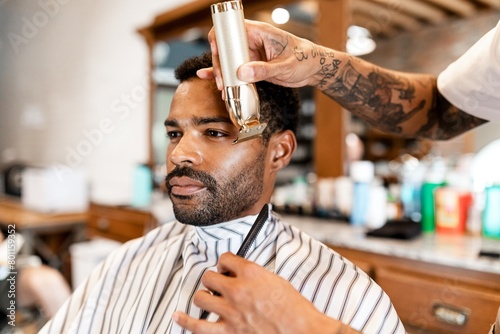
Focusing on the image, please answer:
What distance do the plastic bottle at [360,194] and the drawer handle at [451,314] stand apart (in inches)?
25.9

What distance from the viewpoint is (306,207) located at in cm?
210

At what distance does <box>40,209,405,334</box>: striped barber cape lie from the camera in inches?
32.1

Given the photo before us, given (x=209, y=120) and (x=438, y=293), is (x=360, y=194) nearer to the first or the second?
(x=438, y=293)

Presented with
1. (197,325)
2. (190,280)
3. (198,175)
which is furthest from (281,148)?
(197,325)

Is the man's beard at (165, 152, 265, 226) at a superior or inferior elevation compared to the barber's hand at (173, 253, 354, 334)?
superior

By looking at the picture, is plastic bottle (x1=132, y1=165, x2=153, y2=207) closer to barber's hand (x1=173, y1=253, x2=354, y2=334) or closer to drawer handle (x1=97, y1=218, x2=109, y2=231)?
drawer handle (x1=97, y1=218, x2=109, y2=231)

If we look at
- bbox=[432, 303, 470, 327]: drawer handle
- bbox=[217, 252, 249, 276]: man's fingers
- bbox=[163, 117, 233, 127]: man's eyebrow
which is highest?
bbox=[163, 117, 233, 127]: man's eyebrow

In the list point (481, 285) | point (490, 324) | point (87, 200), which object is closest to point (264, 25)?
point (490, 324)

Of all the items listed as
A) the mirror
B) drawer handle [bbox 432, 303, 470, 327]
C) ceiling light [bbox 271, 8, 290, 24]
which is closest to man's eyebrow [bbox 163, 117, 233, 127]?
drawer handle [bbox 432, 303, 470, 327]

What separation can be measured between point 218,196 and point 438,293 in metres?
0.81

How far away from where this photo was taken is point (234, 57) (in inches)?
25.1

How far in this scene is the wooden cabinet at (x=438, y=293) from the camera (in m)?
1.12

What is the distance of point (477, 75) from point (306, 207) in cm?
129

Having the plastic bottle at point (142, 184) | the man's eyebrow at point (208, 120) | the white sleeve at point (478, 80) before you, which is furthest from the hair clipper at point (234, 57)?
the plastic bottle at point (142, 184)
